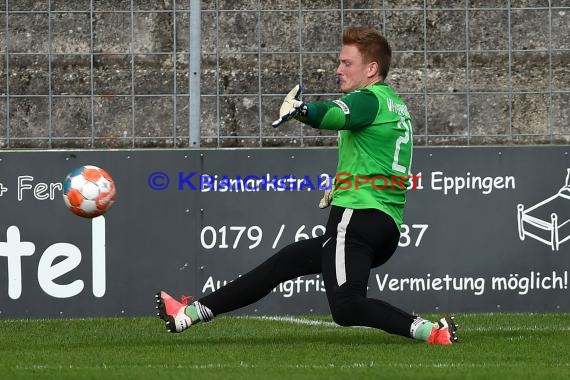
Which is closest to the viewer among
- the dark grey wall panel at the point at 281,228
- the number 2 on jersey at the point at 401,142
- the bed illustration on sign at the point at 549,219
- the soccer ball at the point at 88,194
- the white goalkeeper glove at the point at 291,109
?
the white goalkeeper glove at the point at 291,109

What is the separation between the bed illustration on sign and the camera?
10.4 meters

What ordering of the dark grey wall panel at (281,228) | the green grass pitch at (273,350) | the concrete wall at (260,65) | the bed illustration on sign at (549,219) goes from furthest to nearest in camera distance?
the concrete wall at (260,65), the bed illustration on sign at (549,219), the dark grey wall panel at (281,228), the green grass pitch at (273,350)

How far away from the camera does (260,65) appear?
1181 centimetres

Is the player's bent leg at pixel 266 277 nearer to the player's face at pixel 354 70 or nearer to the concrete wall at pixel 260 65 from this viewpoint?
the player's face at pixel 354 70

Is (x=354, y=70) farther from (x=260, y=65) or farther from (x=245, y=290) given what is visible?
(x=260, y=65)

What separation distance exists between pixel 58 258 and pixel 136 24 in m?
2.54

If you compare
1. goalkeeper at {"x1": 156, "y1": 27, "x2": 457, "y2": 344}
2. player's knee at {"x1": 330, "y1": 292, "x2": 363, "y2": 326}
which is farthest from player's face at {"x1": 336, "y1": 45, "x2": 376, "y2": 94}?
player's knee at {"x1": 330, "y1": 292, "x2": 363, "y2": 326}

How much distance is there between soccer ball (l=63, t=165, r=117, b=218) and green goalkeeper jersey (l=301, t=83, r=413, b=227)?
162 cm

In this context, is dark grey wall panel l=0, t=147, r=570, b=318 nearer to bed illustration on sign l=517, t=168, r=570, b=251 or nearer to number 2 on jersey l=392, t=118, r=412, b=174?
bed illustration on sign l=517, t=168, r=570, b=251

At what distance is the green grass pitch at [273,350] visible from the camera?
6.34 meters

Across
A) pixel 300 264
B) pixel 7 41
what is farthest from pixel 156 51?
pixel 300 264

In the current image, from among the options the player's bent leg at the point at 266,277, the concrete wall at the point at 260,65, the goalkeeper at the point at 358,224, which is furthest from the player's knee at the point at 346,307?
the concrete wall at the point at 260,65

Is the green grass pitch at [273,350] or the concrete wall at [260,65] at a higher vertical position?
the concrete wall at [260,65]

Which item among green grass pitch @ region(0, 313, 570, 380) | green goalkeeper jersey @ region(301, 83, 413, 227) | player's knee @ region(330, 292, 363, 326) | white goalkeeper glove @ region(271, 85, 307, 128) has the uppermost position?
white goalkeeper glove @ region(271, 85, 307, 128)
